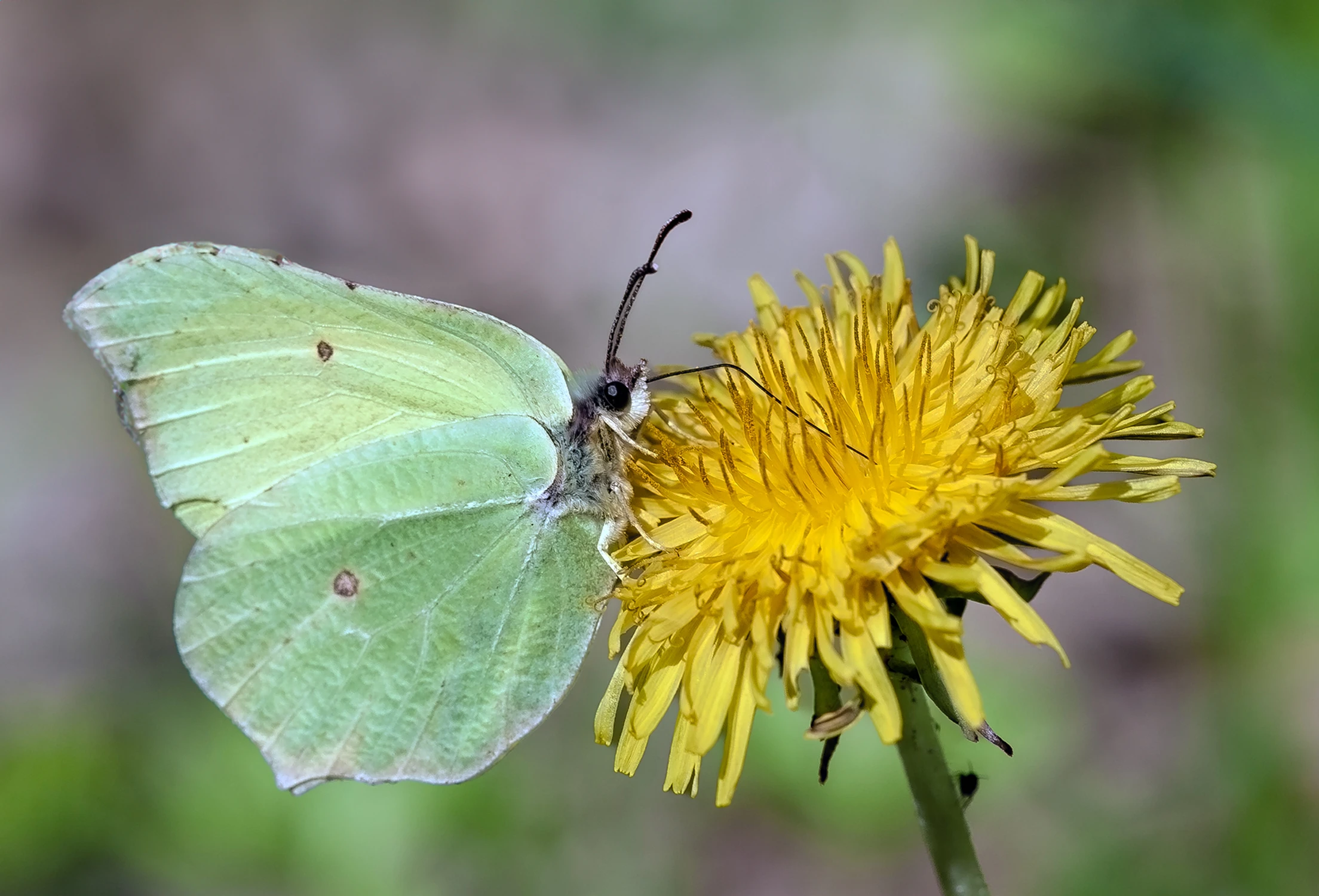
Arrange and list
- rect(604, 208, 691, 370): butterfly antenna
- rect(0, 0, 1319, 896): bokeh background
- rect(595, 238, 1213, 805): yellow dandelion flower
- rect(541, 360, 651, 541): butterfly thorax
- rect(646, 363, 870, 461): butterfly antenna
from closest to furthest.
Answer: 1. rect(595, 238, 1213, 805): yellow dandelion flower
2. rect(646, 363, 870, 461): butterfly antenna
3. rect(541, 360, 651, 541): butterfly thorax
4. rect(604, 208, 691, 370): butterfly antenna
5. rect(0, 0, 1319, 896): bokeh background

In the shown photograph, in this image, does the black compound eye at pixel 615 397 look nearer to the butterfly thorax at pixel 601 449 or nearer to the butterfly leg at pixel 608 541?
the butterfly thorax at pixel 601 449

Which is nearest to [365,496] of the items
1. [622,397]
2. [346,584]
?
[346,584]

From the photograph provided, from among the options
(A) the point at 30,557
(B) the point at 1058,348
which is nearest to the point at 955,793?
(B) the point at 1058,348

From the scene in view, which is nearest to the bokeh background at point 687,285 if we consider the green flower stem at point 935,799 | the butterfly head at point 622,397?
the green flower stem at point 935,799

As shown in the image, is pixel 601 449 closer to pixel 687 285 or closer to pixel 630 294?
pixel 630 294

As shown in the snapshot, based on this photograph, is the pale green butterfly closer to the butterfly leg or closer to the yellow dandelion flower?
the butterfly leg

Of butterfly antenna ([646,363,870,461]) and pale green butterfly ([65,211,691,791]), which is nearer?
butterfly antenna ([646,363,870,461])

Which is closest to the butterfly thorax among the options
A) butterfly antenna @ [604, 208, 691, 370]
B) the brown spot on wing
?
butterfly antenna @ [604, 208, 691, 370]
